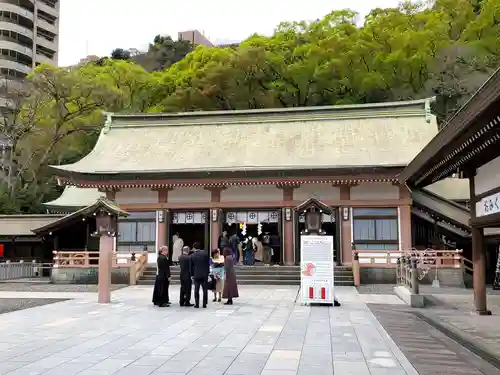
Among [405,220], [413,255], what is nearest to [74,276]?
[413,255]

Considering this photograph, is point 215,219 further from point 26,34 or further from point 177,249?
point 26,34

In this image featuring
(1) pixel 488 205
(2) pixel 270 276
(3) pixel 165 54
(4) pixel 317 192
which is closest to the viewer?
(1) pixel 488 205

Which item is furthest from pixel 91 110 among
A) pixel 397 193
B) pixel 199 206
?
pixel 397 193

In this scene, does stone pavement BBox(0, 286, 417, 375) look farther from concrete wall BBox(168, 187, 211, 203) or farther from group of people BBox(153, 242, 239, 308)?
concrete wall BBox(168, 187, 211, 203)

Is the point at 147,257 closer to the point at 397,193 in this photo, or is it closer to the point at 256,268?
the point at 256,268

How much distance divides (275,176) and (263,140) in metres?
4.34

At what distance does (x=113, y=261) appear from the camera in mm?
19766

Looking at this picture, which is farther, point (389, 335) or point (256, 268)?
point (256, 268)

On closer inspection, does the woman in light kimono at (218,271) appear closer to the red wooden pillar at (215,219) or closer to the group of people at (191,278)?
the group of people at (191,278)

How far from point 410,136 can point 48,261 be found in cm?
1937

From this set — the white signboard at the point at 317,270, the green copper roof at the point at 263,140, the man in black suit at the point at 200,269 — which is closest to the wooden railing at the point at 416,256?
the green copper roof at the point at 263,140

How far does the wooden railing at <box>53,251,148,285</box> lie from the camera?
19.1 metres

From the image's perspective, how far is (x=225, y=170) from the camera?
20.8m

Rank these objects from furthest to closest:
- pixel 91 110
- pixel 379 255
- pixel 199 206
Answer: pixel 91 110, pixel 199 206, pixel 379 255
